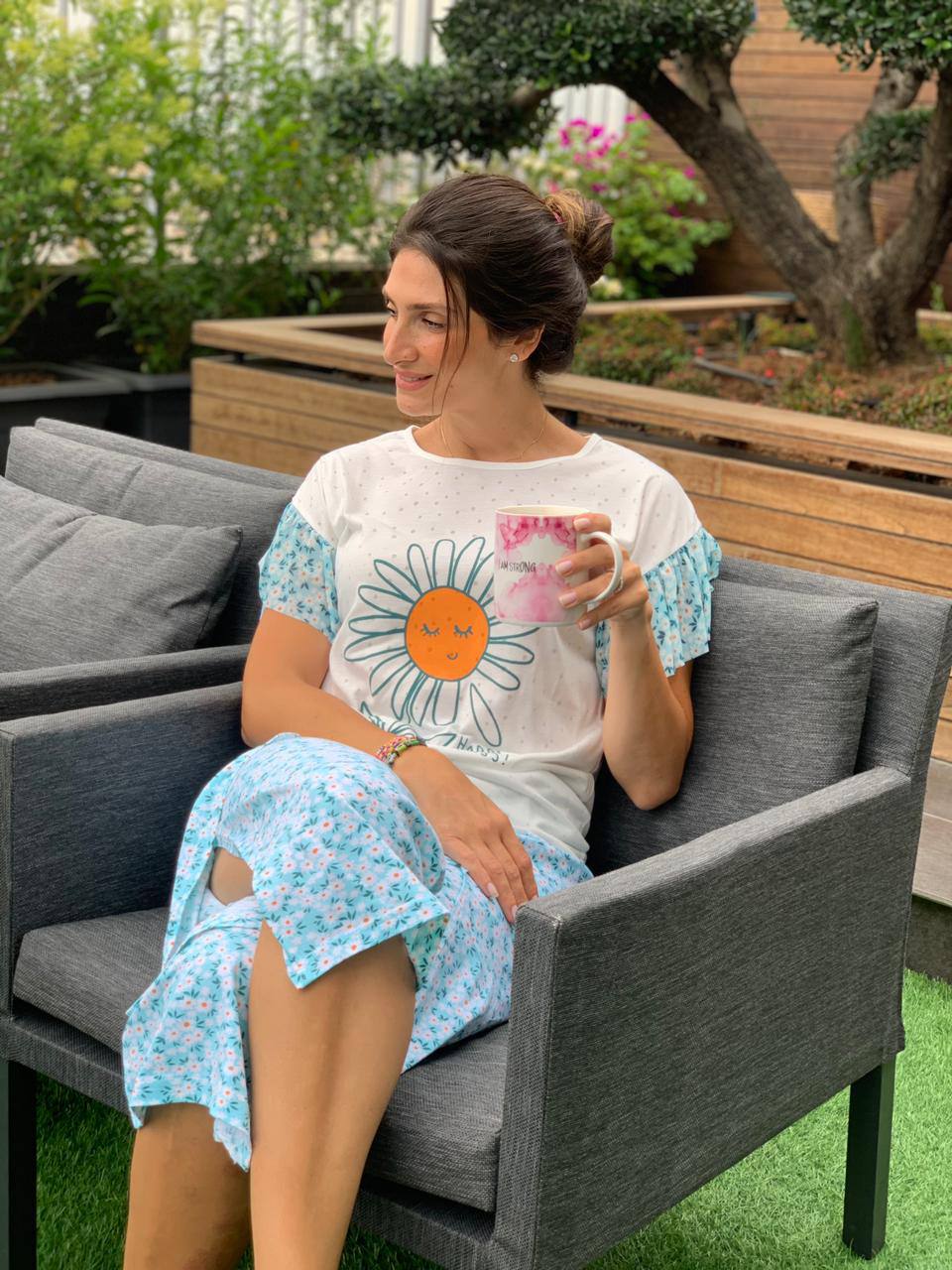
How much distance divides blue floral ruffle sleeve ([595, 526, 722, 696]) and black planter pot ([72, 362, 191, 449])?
11.5ft

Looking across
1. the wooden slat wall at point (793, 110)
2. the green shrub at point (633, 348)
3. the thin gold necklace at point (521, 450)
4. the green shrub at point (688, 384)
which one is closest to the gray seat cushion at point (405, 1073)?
the thin gold necklace at point (521, 450)

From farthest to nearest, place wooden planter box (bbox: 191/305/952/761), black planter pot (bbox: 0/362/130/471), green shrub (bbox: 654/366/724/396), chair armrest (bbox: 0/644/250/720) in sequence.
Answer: black planter pot (bbox: 0/362/130/471)
green shrub (bbox: 654/366/724/396)
wooden planter box (bbox: 191/305/952/761)
chair armrest (bbox: 0/644/250/720)

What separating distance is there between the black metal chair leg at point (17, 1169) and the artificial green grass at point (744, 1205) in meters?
0.08

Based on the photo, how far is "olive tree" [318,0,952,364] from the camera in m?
3.87

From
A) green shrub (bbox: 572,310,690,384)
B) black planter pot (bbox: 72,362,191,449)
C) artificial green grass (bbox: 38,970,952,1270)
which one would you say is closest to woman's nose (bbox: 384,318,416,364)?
artificial green grass (bbox: 38,970,952,1270)

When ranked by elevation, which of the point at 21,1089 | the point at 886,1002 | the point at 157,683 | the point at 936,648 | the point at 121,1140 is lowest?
the point at 121,1140

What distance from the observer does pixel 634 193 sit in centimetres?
668

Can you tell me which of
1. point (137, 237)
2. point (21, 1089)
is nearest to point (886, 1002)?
point (21, 1089)

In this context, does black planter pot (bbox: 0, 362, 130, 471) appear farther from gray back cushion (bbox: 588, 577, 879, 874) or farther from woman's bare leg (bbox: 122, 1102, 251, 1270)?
woman's bare leg (bbox: 122, 1102, 251, 1270)

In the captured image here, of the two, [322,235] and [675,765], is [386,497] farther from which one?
[322,235]

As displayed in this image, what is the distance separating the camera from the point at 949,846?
2.60 meters

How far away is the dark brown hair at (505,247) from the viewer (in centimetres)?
176

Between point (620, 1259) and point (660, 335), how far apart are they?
336 centimetres

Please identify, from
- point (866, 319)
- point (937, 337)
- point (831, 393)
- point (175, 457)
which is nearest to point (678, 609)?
point (175, 457)
